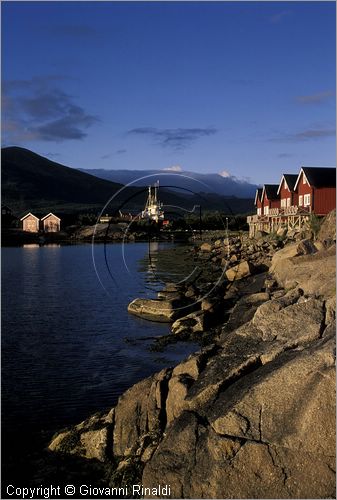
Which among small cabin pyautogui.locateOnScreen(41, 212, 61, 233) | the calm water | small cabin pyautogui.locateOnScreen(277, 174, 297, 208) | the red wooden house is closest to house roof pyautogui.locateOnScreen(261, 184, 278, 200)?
small cabin pyautogui.locateOnScreen(277, 174, 297, 208)

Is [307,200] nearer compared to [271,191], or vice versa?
[307,200]

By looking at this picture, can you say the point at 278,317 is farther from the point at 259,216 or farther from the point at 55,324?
the point at 259,216

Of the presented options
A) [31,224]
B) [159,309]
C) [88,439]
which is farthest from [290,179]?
[31,224]

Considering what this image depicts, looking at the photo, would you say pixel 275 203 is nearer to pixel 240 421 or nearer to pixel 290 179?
pixel 290 179

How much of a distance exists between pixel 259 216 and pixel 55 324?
1784 inches

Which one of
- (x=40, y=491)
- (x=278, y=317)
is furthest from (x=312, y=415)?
(x=40, y=491)

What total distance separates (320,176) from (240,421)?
4870cm

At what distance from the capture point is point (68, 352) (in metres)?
22.1

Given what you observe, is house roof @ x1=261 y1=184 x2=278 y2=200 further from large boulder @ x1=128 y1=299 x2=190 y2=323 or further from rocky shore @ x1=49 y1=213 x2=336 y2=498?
rocky shore @ x1=49 y1=213 x2=336 y2=498

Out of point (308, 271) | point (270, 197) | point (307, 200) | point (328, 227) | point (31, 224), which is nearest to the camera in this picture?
point (308, 271)

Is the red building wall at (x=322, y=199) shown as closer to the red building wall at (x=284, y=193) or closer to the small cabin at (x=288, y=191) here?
the small cabin at (x=288, y=191)

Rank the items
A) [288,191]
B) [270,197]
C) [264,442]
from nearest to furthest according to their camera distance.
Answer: [264,442] < [288,191] < [270,197]

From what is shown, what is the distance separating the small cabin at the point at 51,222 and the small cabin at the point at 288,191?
79325 millimetres

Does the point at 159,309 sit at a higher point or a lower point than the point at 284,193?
lower
